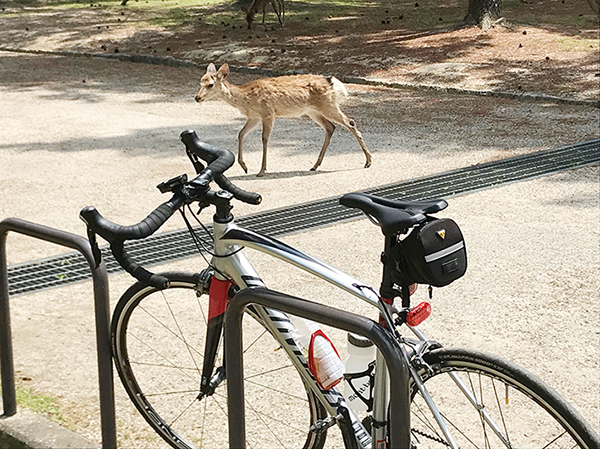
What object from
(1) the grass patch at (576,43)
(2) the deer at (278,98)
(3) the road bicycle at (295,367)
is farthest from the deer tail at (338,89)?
(1) the grass patch at (576,43)

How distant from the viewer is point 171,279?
340 centimetres

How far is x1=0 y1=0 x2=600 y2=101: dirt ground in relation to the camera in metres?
13.9

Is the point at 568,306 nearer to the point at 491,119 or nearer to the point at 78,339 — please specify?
the point at 78,339

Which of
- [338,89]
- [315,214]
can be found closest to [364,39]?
[338,89]

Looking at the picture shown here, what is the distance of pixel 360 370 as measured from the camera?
3016 mm

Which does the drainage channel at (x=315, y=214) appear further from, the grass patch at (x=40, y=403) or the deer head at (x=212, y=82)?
the deer head at (x=212, y=82)

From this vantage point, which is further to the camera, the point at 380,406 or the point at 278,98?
the point at 278,98

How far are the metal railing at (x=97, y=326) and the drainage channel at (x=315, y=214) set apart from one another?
2039mm

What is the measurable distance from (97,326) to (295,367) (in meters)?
0.78

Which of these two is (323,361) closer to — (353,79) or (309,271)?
(309,271)

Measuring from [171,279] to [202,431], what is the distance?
0.94m

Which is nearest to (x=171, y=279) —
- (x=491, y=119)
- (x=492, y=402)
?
(x=492, y=402)

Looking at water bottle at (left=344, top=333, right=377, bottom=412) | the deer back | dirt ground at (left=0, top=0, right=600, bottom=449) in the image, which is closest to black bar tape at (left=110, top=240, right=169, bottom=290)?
water bottle at (left=344, top=333, right=377, bottom=412)

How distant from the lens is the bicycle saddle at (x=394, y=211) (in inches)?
106
